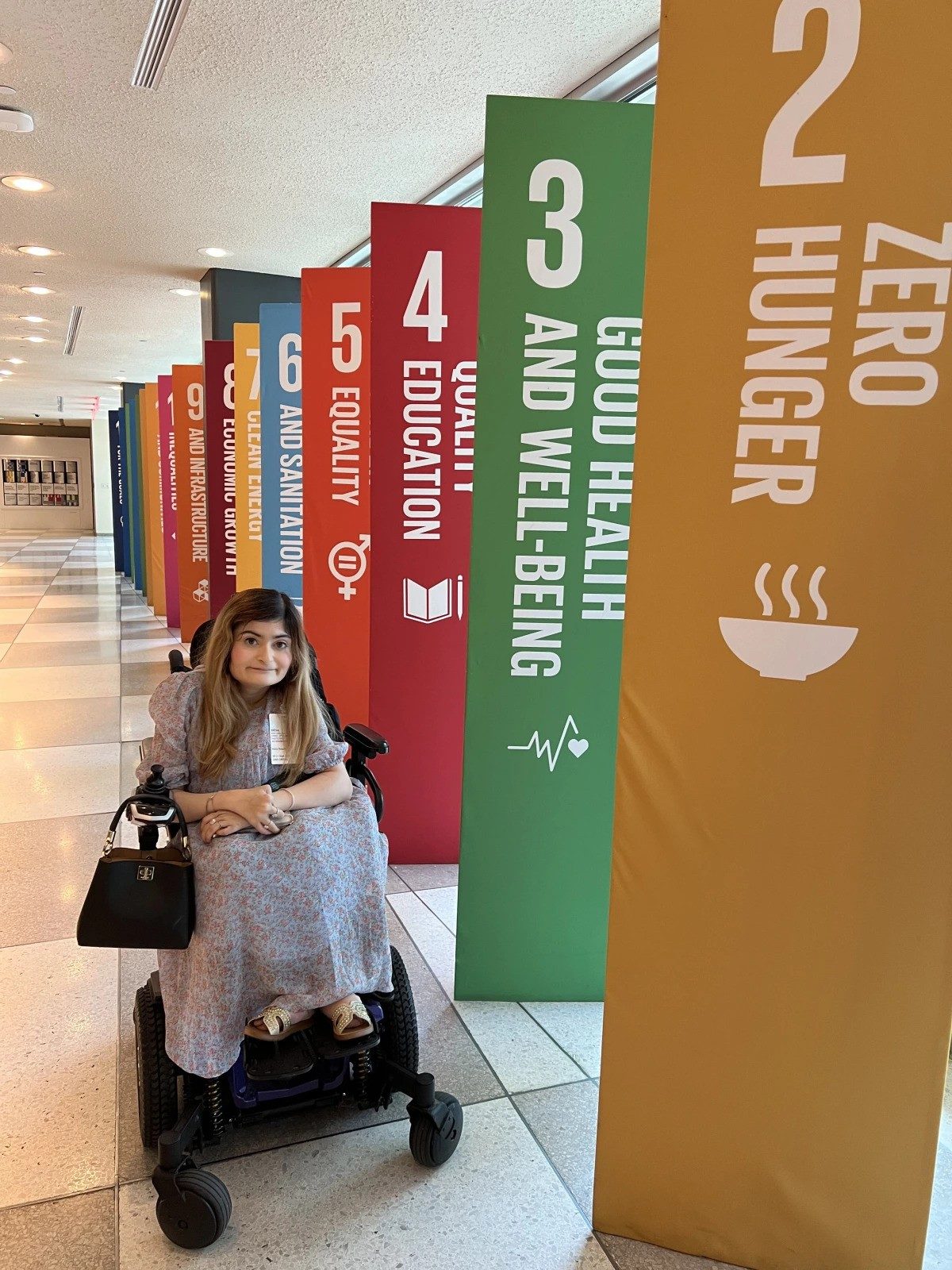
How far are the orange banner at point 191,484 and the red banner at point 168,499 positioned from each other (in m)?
1.38

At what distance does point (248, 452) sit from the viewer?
5.40 meters

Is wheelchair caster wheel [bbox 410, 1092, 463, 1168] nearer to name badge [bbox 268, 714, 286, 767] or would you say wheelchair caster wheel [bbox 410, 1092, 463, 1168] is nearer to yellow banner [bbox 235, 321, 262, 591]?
name badge [bbox 268, 714, 286, 767]

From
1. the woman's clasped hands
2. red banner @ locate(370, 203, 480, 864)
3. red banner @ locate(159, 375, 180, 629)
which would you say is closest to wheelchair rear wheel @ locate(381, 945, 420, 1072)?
the woman's clasped hands

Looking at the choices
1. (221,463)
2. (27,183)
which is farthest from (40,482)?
(27,183)

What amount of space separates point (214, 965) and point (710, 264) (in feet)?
5.38

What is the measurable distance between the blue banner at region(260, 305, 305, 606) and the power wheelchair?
3.14 meters

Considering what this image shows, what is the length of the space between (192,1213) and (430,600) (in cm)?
207

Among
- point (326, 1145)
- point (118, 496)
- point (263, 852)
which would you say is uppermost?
point (118, 496)

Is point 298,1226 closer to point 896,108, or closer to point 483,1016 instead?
point 483,1016

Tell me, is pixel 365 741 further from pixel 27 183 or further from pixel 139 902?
pixel 27 183

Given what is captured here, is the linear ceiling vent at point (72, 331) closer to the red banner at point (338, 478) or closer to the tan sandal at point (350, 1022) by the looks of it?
the red banner at point (338, 478)

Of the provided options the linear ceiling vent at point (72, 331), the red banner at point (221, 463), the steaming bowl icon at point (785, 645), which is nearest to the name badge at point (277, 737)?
the steaming bowl icon at point (785, 645)

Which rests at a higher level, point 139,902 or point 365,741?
point 365,741

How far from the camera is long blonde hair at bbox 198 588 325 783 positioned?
2062mm
